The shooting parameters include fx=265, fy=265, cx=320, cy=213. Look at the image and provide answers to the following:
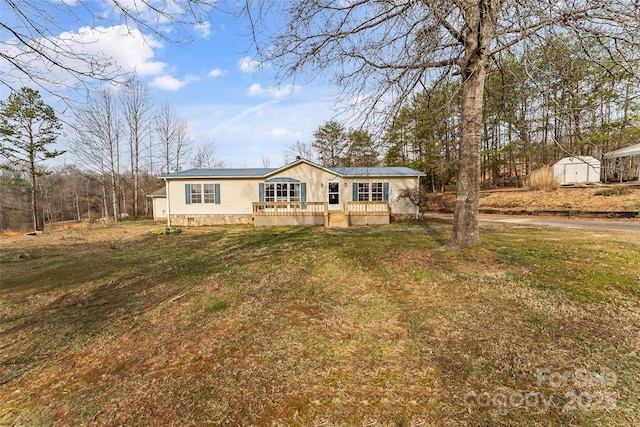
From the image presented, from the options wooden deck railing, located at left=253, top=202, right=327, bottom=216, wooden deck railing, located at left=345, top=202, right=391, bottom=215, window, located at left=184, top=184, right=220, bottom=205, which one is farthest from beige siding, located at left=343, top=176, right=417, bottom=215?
window, located at left=184, top=184, right=220, bottom=205

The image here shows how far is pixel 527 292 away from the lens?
390 centimetres

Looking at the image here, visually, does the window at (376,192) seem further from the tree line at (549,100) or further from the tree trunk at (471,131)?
the tree trunk at (471,131)

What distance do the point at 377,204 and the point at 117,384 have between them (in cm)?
1318

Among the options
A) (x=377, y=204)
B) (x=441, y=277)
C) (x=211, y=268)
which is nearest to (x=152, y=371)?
(x=211, y=268)

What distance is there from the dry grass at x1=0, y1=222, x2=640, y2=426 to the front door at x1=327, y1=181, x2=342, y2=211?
9.72 m

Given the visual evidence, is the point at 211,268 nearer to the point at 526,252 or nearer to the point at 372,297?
the point at 372,297

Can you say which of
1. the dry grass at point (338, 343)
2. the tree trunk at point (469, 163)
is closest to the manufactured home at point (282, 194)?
the tree trunk at point (469, 163)

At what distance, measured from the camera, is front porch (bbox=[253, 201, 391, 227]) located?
14281 mm

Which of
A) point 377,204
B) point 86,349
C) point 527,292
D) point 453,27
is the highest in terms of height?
point 453,27

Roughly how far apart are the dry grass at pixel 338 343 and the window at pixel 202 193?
32.5 ft

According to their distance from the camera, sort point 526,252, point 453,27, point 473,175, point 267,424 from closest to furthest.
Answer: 1. point 267,424
2. point 453,27
3. point 473,175
4. point 526,252

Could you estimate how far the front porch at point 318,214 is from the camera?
14.3 m

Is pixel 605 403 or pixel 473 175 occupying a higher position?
pixel 473 175

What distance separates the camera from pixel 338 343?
2.95 metres
